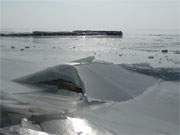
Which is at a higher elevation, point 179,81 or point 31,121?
point 31,121

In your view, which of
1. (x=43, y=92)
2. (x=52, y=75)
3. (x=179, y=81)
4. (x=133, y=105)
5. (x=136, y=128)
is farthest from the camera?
(x=179, y=81)

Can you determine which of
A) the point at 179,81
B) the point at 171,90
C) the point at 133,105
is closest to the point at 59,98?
the point at 133,105

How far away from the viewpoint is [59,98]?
26.1 ft

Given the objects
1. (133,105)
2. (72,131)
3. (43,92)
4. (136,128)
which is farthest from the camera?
(43,92)

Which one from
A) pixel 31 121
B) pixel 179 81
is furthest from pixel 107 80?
pixel 31 121

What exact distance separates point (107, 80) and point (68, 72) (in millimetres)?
1138

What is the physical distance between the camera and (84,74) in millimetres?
9906

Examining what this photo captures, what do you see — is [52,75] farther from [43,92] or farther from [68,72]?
[43,92]

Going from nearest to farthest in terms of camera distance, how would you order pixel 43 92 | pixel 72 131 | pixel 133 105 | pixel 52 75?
1. pixel 72 131
2. pixel 133 105
3. pixel 43 92
4. pixel 52 75

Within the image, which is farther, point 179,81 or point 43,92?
point 179,81

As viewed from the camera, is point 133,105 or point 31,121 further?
point 133,105

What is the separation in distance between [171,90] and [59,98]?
3.81 meters

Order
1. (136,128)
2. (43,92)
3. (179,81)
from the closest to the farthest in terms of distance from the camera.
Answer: (136,128), (43,92), (179,81)

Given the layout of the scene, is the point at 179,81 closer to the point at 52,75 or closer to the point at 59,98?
the point at 52,75
